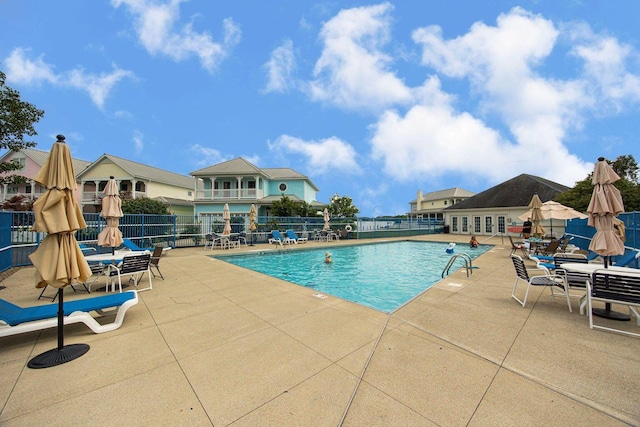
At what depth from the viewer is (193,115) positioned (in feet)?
120

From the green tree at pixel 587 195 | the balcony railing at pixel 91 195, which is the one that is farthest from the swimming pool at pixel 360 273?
the balcony railing at pixel 91 195

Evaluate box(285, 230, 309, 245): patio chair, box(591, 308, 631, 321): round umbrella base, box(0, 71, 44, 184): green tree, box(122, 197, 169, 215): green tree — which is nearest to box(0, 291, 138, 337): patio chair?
box(591, 308, 631, 321): round umbrella base

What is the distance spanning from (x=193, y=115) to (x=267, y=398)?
41.3 meters

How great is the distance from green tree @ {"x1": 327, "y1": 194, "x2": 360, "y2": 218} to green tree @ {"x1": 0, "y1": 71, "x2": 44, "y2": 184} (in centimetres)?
1999

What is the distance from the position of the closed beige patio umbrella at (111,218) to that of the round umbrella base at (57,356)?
405 cm

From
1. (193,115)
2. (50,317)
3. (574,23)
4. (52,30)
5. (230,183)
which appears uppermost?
(193,115)

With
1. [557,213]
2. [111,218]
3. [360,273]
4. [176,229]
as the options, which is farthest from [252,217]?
[557,213]

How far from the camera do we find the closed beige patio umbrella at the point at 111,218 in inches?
263

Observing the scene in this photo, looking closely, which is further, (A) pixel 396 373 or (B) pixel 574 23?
(B) pixel 574 23

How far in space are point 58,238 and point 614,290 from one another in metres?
7.52

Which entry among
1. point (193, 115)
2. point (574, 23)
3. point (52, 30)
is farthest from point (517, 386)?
point (193, 115)

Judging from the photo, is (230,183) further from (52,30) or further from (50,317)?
(50,317)

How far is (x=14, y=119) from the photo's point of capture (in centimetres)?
1107

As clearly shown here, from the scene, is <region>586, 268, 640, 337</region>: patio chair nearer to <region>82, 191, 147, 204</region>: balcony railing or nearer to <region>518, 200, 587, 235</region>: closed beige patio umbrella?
<region>518, 200, 587, 235</region>: closed beige patio umbrella
